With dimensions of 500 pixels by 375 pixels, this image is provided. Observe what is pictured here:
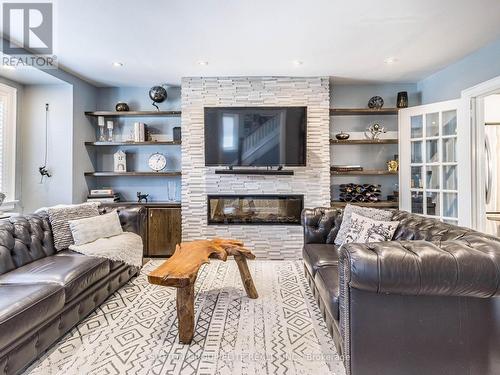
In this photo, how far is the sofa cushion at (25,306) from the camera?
5.18 ft

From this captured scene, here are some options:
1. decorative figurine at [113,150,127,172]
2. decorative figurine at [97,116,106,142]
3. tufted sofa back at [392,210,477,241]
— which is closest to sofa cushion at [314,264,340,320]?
tufted sofa back at [392,210,477,241]

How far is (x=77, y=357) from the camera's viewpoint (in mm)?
1924

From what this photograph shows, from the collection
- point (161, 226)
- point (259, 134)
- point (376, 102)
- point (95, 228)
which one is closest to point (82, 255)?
point (95, 228)

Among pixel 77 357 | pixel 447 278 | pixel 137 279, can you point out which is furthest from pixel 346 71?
pixel 77 357

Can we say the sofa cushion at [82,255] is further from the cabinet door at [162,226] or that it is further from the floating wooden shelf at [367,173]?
the floating wooden shelf at [367,173]

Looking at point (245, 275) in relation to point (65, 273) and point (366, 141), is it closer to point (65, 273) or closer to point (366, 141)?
point (65, 273)

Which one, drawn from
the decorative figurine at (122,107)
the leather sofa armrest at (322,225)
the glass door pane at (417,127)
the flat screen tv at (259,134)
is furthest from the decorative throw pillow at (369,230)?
the decorative figurine at (122,107)

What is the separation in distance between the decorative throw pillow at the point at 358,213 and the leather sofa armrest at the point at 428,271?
1.22m

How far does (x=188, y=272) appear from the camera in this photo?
6.85ft

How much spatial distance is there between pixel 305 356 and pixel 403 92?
3.89 metres

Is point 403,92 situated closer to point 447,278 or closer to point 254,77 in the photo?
point 254,77

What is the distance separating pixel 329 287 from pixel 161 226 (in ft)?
9.60

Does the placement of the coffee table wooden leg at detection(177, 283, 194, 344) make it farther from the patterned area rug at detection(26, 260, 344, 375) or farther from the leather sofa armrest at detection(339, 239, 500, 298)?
the leather sofa armrest at detection(339, 239, 500, 298)

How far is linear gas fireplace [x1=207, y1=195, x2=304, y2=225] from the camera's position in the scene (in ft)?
14.0
